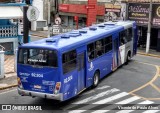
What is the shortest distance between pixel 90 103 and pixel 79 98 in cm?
101

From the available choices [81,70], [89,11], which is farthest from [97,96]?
[89,11]

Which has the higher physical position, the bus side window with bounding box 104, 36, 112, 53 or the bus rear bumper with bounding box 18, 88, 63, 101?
the bus side window with bounding box 104, 36, 112, 53

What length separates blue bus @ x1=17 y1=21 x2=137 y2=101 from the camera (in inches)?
560

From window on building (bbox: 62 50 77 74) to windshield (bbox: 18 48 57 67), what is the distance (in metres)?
0.51

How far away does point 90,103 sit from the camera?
50.7ft

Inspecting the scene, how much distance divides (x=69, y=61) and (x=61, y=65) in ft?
2.64

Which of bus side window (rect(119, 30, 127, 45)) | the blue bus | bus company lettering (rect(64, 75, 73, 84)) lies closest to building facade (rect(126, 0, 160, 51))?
bus side window (rect(119, 30, 127, 45))

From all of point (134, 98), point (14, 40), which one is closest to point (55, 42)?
point (134, 98)

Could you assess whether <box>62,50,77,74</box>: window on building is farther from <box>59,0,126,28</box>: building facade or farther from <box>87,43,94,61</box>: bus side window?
<box>59,0,126,28</box>: building facade

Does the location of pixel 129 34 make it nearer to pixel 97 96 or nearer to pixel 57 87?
→ pixel 97 96

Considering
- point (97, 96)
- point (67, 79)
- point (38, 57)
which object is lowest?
point (97, 96)

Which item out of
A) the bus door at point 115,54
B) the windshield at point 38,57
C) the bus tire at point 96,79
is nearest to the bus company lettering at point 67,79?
the windshield at point 38,57

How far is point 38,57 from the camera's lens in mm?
14531

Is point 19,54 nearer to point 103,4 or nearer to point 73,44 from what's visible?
point 73,44
